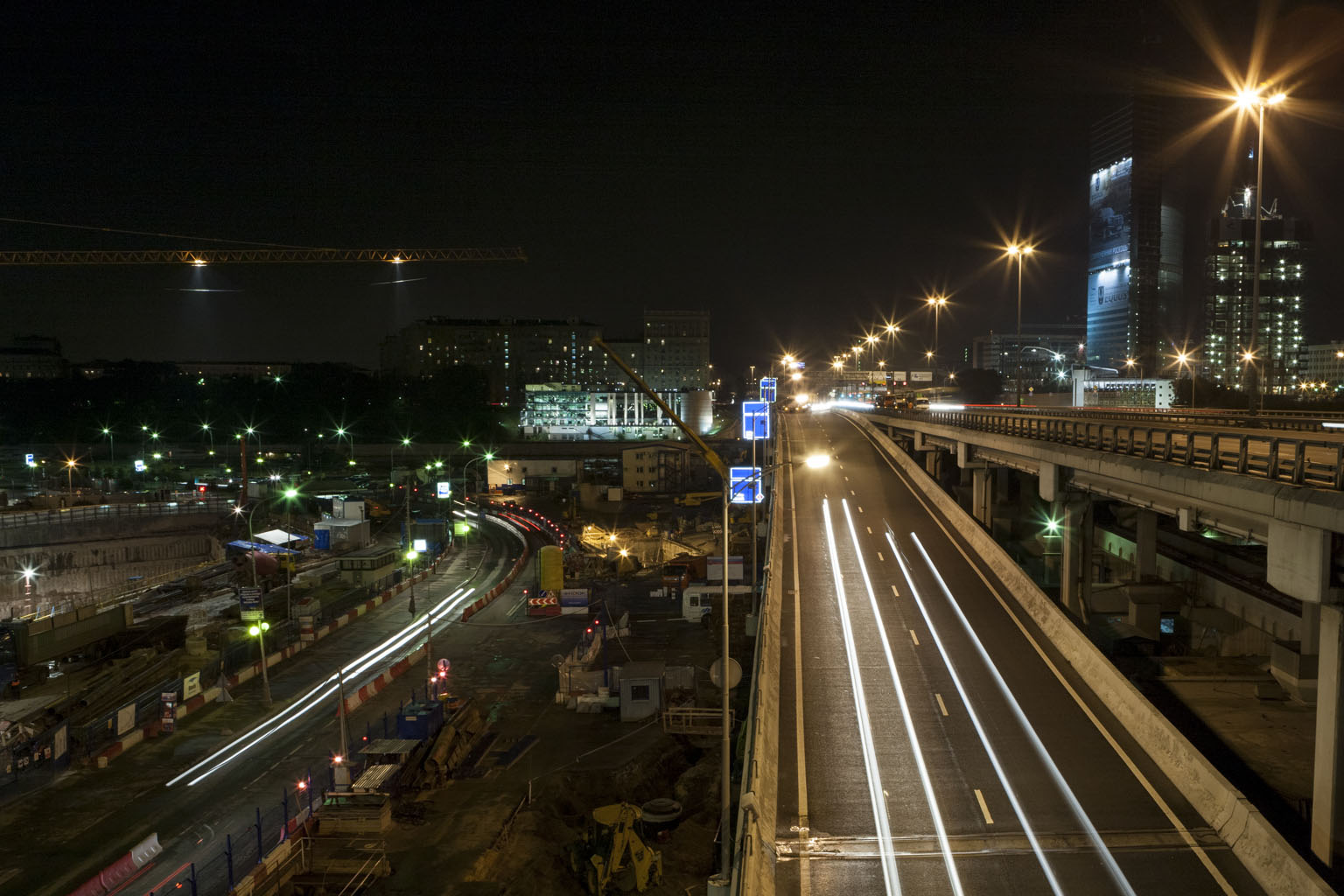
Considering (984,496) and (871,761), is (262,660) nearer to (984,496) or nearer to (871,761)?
(871,761)

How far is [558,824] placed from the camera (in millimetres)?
20125

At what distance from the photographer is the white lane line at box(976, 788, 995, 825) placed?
43.8ft

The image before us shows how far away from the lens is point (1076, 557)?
26.7 m

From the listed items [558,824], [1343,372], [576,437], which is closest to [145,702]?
[558,824]

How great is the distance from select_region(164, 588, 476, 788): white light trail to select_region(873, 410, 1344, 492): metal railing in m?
24.6

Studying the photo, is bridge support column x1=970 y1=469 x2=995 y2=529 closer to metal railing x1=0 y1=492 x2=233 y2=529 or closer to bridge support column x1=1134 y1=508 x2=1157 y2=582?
bridge support column x1=1134 y1=508 x2=1157 y2=582

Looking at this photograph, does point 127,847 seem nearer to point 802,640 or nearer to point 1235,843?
point 802,640

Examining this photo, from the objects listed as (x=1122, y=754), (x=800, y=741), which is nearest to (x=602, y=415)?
(x=800, y=741)

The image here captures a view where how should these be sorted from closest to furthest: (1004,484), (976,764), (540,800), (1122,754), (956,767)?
1. (956,767)
2. (976,764)
3. (1122,754)
4. (540,800)
5. (1004,484)

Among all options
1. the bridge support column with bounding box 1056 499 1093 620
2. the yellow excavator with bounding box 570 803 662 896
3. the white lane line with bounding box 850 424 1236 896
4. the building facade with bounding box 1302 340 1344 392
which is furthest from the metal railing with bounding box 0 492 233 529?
the building facade with bounding box 1302 340 1344 392

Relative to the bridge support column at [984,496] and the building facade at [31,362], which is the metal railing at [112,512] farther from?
the building facade at [31,362]

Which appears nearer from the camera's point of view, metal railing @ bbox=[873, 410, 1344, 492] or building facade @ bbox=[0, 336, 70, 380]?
metal railing @ bbox=[873, 410, 1344, 492]

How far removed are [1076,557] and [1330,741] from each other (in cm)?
1489

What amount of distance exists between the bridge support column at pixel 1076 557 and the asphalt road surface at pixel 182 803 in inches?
894
